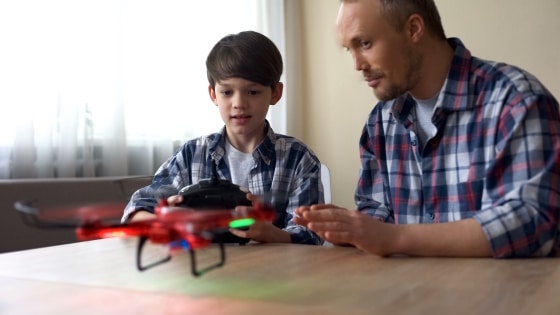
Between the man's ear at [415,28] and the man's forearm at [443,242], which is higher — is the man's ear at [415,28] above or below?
above

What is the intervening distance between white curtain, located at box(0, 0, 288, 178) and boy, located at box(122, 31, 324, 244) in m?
0.56

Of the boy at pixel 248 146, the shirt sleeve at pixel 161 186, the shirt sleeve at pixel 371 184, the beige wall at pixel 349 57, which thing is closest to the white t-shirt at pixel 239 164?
the boy at pixel 248 146

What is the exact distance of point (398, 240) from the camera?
0.86m

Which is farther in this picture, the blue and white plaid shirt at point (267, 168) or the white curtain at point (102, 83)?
the white curtain at point (102, 83)

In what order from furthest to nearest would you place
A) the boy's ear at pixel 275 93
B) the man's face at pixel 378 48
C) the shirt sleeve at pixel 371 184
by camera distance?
1. the boy's ear at pixel 275 93
2. the shirt sleeve at pixel 371 184
3. the man's face at pixel 378 48

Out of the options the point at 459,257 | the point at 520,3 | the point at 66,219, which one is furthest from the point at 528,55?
the point at 66,219

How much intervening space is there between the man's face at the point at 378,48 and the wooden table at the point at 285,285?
401mm

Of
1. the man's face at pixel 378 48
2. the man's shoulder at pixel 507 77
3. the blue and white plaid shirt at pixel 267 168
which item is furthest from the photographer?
the blue and white plaid shirt at pixel 267 168

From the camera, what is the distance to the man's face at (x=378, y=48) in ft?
3.76

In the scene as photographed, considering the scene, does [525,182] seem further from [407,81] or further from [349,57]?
[349,57]

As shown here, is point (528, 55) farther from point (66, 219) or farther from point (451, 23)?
point (66, 219)

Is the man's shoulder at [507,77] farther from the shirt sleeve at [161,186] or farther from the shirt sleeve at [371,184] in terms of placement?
the shirt sleeve at [161,186]

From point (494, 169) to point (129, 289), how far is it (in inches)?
24.3

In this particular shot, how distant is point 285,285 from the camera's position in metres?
0.67
